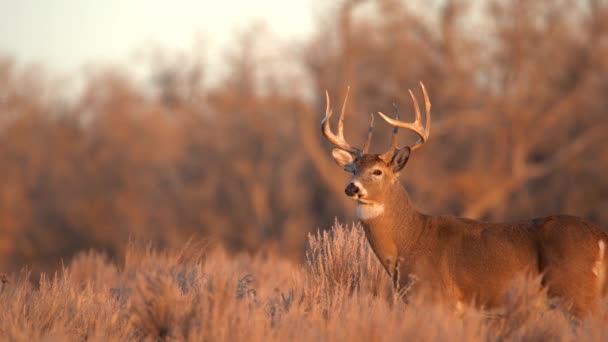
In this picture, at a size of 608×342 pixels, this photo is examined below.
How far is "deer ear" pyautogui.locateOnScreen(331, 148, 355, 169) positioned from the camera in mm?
9188

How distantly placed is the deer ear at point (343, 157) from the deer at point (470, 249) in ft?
0.96

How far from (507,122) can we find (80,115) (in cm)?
1911

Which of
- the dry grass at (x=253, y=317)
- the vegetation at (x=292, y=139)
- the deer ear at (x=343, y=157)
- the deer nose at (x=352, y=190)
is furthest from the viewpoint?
the vegetation at (x=292, y=139)

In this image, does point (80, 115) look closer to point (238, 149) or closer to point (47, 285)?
point (238, 149)

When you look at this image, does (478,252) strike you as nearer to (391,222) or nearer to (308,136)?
(391,222)

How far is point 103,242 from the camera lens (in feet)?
109

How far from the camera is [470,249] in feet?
26.8

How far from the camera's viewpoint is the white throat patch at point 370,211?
8633 mm

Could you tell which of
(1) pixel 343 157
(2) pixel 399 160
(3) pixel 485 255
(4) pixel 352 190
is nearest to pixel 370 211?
A: (4) pixel 352 190

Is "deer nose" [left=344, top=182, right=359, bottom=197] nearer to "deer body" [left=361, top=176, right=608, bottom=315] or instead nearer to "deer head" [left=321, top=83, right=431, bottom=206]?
"deer head" [left=321, top=83, right=431, bottom=206]

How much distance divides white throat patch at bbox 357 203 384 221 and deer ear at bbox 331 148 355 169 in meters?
0.67

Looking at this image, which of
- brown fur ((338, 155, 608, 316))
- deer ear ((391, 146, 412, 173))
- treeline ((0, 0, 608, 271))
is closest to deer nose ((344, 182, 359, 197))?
brown fur ((338, 155, 608, 316))

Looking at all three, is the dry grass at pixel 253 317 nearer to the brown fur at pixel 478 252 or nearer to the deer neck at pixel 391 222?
the brown fur at pixel 478 252

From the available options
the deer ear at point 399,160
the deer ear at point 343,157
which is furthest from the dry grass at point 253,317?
the deer ear at point 343,157
